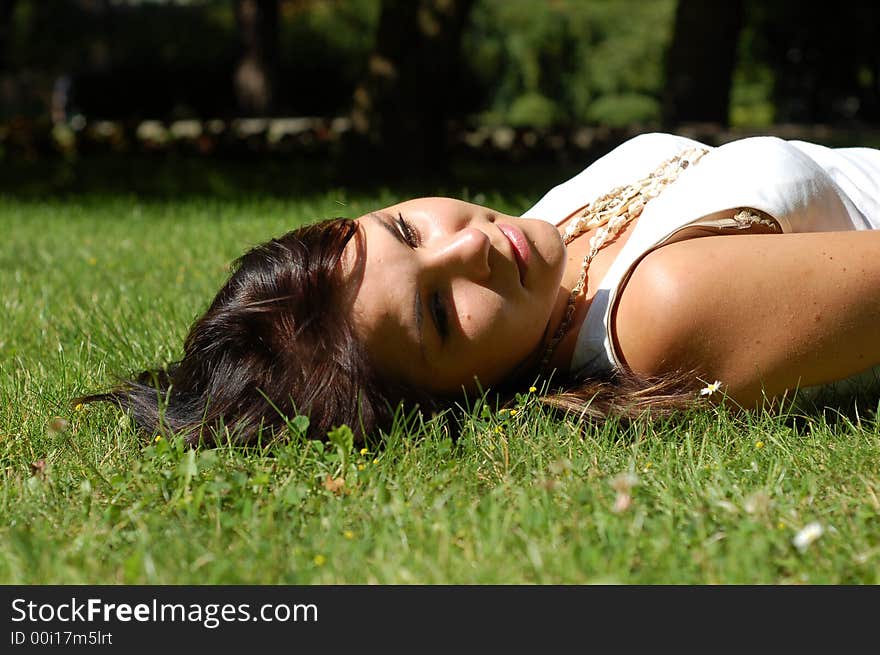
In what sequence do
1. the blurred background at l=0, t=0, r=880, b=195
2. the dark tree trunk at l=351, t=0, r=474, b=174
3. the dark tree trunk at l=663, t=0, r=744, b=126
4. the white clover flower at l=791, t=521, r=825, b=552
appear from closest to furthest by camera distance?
the white clover flower at l=791, t=521, r=825, b=552
the dark tree trunk at l=351, t=0, r=474, b=174
the blurred background at l=0, t=0, r=880, b=195
the dark tree trunk at l=663, t=0, r=744, b=126

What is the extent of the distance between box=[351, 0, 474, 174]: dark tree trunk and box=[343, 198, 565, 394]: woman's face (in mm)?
7180

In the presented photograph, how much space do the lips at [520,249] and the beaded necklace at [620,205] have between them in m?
0.37

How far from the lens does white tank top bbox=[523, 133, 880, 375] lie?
9.31 feet

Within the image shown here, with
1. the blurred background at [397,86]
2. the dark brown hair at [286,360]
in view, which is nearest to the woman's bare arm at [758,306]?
the dark brown hair at [286,360]

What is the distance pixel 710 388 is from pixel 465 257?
74 cm

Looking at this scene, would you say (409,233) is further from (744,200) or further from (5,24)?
(5,24)

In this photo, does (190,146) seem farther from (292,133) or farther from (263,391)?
(263,391)

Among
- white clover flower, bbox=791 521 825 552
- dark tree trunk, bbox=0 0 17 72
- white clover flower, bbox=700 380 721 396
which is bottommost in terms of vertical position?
dark tree trunk, bbox=0 0 17 72

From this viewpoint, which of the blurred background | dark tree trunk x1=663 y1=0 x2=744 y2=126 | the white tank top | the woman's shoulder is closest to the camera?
the white tank top

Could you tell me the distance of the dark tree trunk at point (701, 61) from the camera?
12.0 m

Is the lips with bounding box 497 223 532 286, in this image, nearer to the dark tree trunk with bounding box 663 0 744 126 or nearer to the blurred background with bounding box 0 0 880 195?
the blurred background with bounding box 0 0 880 195

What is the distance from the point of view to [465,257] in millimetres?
2629

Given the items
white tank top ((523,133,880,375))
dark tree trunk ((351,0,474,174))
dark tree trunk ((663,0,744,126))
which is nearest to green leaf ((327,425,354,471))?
white tank top ((523,133,880,375))
